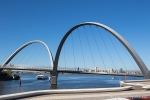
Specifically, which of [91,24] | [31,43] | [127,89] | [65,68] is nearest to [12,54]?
[31,43]

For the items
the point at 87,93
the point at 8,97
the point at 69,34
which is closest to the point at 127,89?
the point at 87,93

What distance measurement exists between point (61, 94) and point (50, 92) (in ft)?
2.42

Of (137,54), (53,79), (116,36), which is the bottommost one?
(53,79)

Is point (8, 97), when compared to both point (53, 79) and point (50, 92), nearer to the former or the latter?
point (50, 92)

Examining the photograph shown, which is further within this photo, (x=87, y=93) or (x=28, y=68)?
(x=28, y=68)

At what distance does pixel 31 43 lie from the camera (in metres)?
90.2

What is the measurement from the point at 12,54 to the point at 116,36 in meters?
59.1

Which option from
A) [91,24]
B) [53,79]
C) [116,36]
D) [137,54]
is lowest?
[53,79]

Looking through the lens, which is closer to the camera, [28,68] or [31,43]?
[28,68]

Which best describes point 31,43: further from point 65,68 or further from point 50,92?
point 50,92

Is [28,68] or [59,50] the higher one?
[59,50]

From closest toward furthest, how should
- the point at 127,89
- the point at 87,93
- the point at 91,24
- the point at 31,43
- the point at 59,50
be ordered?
the point at 87,93 < the point at 127,89 < the point at 91,24 < the point at 59,50 < the point at 31,43

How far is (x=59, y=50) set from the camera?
64312 millimetres

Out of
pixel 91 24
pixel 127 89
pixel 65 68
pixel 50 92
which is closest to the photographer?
pixel 50 92
